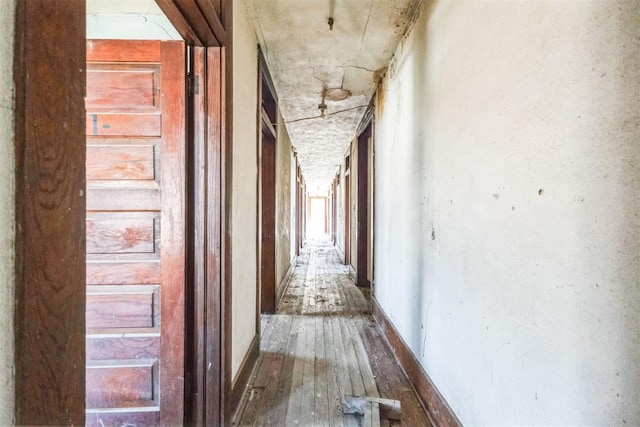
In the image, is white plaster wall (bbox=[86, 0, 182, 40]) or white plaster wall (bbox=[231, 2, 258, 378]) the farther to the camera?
white plaster wall (bbox=[231, 2, 258, 378])

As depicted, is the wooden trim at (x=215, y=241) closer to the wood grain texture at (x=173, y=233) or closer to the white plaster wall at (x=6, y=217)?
the wood grain texture at (x=173, y=233)

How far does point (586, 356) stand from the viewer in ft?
2.54

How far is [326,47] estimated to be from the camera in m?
2.58

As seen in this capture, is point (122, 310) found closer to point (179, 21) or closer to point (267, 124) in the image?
point (179, 21)

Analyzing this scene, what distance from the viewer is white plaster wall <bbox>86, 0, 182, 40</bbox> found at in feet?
5.24

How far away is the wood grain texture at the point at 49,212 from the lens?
44 cm

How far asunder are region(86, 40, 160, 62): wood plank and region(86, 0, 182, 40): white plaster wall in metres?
0.15

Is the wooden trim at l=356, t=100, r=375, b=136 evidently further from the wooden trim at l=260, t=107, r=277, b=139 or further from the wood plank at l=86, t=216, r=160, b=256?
the wood plank at l=86, t=216, r=160, b=256

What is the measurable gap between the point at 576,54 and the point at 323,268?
6123mm

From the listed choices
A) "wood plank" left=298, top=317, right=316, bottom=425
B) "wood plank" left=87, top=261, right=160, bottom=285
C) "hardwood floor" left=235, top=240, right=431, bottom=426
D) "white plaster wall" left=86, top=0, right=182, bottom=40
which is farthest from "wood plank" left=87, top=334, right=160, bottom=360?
"white plaster wall" left=86, top=0, right=182, bottom=40

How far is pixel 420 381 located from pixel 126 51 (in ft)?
8.26

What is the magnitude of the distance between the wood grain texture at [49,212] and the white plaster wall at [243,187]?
1.27 metres

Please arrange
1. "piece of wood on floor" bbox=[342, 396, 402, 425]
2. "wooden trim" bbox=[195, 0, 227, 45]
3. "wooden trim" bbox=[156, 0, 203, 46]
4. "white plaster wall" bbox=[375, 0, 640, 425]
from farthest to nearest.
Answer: "piece of wood on floor" bbox=[342, 396, 402, 425]
"wooden trim" bbox=[195, 0, 227, 45]
"wooden trim" bbox=[156, 0, 203, 46]
"white plaster wall" bbox=[375, 0, 640, 425]

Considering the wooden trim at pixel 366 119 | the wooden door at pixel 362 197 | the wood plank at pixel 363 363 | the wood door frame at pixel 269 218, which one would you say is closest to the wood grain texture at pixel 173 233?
the wood plank at pixel 363 363
